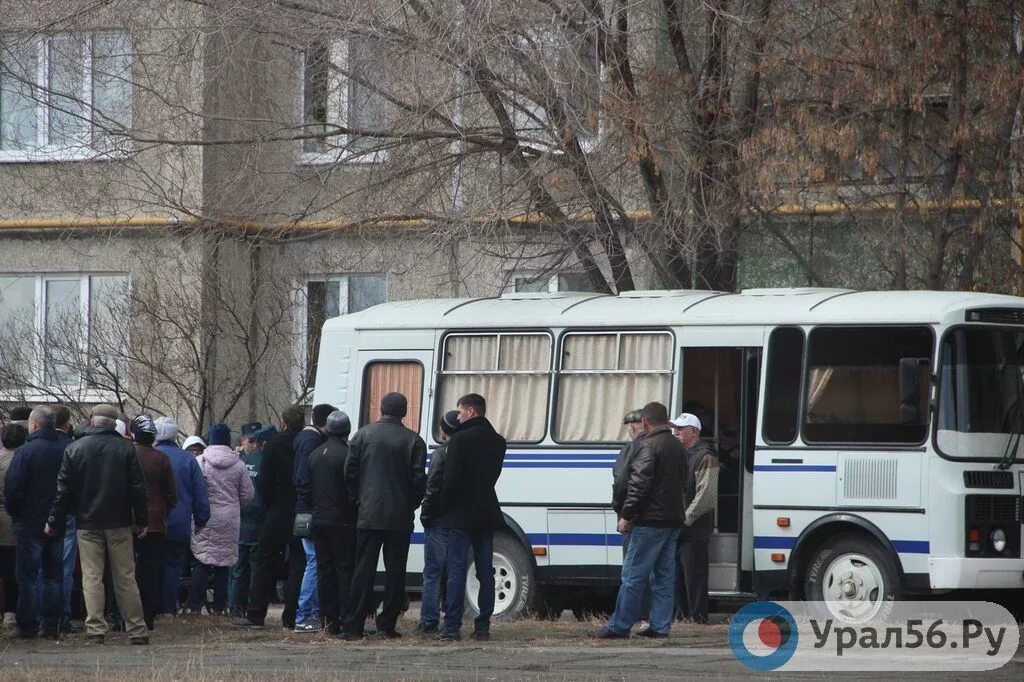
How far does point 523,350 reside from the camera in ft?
55.6

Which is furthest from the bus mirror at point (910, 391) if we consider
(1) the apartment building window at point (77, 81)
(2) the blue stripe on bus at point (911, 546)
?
(1) the apartment building window at point (77, 81)

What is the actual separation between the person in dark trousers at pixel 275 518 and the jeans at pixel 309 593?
32 cm

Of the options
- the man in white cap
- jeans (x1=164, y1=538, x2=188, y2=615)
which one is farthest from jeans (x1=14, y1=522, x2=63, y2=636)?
the man in white cap

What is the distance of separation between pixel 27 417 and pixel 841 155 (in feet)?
25.4

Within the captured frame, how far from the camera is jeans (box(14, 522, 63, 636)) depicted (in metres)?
13.9

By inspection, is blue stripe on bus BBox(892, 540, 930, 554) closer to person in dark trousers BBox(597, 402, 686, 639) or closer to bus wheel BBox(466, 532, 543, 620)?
person in dark trousers BBox(597, 402, 686, 639)

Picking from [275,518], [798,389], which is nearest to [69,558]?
[275,518]

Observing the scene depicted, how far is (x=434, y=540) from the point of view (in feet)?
45.9

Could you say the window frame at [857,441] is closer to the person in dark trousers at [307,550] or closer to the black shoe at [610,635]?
the black shoe at [610,635]

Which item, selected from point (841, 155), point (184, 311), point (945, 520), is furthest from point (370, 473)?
point (184, 311)

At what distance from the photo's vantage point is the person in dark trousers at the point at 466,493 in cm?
1362

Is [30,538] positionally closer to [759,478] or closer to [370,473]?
[370,473]

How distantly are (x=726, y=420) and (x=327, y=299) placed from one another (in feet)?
33.3

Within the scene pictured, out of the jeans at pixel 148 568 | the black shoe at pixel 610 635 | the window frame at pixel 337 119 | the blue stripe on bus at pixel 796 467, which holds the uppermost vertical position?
the window frame at pixel 337 119
